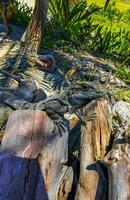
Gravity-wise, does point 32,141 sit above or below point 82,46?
above

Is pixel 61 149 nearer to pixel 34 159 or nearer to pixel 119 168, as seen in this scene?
pixel 34 159

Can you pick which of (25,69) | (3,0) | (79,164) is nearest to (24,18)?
(3,0)

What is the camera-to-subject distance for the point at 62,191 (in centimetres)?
392

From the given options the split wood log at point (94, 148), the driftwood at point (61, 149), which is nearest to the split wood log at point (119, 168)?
the driftwood at point (61, 149)

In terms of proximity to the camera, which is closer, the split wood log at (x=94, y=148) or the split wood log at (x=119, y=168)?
the split wood log at (x=119, y=168)

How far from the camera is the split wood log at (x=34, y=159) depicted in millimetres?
3621

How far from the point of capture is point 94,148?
14.0ft

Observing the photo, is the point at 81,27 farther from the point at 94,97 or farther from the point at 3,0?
the point at 94,97

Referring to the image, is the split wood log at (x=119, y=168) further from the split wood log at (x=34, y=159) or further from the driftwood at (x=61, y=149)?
the split wood log at (x=34, y=159)

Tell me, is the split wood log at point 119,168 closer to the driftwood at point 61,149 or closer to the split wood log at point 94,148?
the driftwood at point 61,149

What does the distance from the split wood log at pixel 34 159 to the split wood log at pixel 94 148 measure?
16cm

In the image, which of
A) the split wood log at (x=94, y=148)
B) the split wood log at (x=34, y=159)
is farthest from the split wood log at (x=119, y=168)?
the split wood log at (x=34, y=159)

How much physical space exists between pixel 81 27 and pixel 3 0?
163 cm

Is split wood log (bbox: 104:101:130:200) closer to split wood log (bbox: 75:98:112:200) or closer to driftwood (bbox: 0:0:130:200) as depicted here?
driftwood (bbox: 0:0:130:200)
